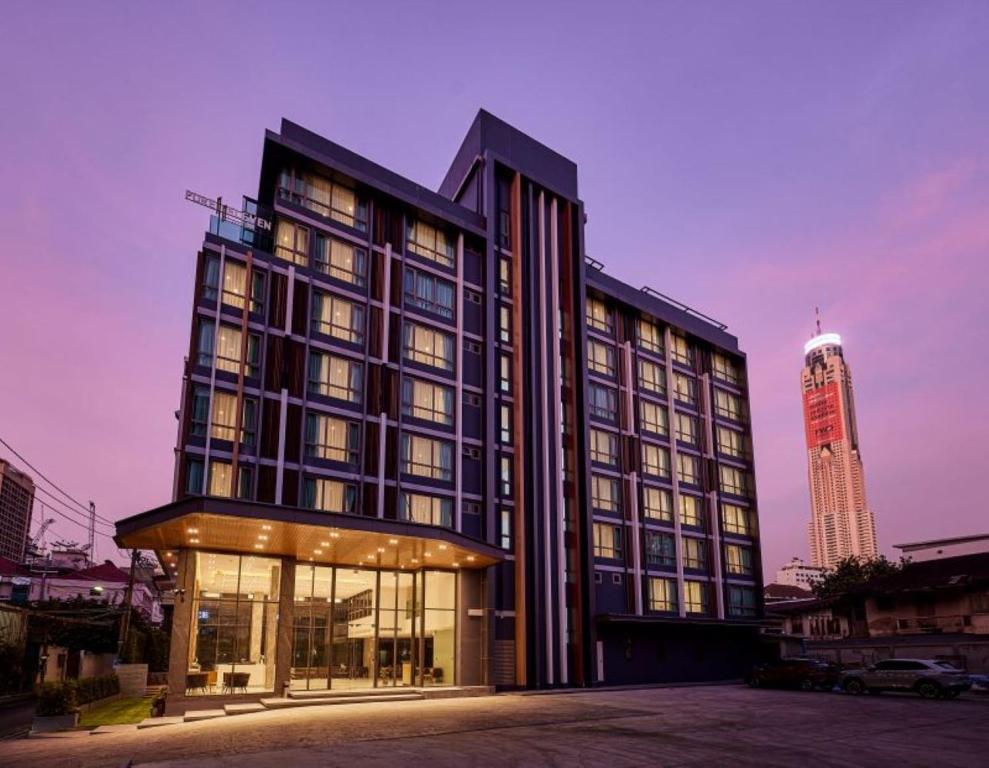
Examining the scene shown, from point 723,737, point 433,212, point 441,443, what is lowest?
point 723,737

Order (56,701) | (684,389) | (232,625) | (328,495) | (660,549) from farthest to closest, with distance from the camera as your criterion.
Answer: (684,389) < (660,549) < (328,495) < (232,625) < (56,701)

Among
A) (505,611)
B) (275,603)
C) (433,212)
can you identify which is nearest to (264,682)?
(275,603)

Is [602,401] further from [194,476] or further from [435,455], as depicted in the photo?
[194,476]

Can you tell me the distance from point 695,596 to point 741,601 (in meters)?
6.03

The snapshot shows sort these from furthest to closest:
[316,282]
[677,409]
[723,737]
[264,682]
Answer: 1. [677,409]
2. [316,282]
3. [264,682]
4. [723,737]

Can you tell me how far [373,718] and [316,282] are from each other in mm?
23336

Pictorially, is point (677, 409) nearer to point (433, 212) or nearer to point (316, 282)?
point (433, 212)

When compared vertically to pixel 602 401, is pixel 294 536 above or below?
below

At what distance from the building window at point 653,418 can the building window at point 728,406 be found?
687 cm

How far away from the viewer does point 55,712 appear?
84.2 feet

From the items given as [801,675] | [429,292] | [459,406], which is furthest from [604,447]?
[801,675]

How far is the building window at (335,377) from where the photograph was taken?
4041 cm

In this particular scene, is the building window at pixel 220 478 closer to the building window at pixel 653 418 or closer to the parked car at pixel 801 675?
the parked car at pixel 801 675

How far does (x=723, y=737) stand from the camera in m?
22.4
